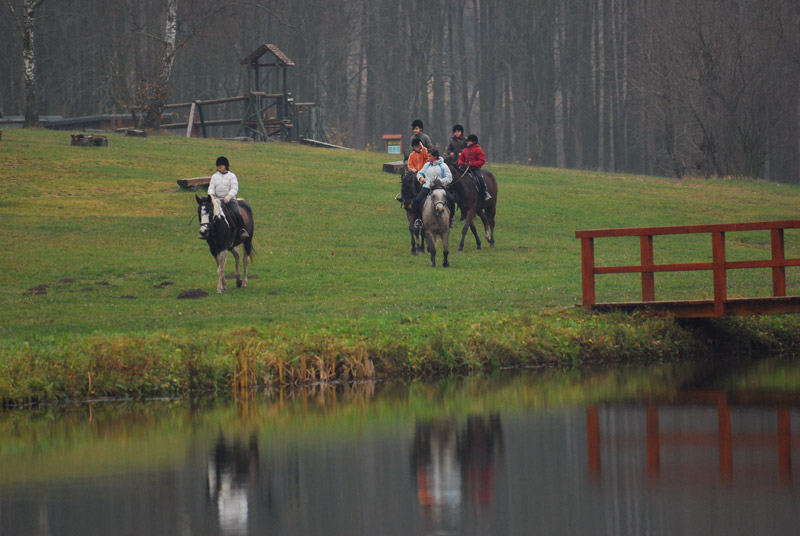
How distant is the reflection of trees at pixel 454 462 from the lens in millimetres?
10836

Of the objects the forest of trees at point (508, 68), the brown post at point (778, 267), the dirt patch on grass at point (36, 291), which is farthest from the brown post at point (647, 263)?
the forest of trees at point (508, 68)

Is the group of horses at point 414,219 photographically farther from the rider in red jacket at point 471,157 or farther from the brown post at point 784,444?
the brown post at point 784,444

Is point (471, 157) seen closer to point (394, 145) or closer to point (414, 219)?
point (414, 219)

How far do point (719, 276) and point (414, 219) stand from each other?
1091cm

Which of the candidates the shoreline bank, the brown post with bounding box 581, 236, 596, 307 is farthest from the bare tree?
the brown post with bounding box 581, 236, 596, 307

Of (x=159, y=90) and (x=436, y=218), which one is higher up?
(x=159, y=90)

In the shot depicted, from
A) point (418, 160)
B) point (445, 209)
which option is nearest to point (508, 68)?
point (418, 160)

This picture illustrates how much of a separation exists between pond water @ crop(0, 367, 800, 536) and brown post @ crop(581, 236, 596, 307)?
273cm

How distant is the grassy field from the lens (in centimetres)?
1809

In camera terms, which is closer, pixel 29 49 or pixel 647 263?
pixel 647 263

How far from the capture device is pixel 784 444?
12.7m

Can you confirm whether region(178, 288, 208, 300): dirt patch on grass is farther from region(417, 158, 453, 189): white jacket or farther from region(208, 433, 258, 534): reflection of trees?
region(208, 433, 258, 534): reflection of trees

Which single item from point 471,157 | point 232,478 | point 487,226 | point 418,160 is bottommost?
point 232,478

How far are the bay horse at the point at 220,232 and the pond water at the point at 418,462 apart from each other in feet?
22.2
